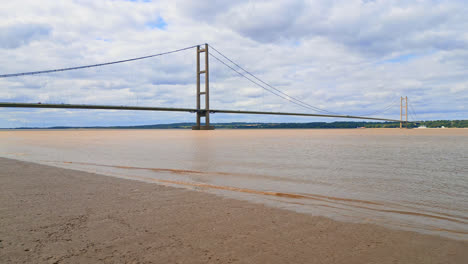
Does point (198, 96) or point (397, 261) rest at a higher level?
point (198, 96)

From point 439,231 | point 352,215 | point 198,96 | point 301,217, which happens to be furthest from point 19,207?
point 198,96

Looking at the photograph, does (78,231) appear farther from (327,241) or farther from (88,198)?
(327,241)

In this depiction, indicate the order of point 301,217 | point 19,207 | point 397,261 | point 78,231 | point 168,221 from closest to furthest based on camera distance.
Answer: point 397,261
point 78,231
point 168,221
point 301,217
point 19,207

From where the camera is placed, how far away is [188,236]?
2.23 m

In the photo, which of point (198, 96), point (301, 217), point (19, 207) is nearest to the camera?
point (301, 217)

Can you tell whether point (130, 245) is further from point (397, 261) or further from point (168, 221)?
point (397, 261)

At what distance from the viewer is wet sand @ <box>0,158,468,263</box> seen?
6.18ft

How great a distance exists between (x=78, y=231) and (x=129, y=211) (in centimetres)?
64

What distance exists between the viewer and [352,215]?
2.86m

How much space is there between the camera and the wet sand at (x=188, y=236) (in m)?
1.88

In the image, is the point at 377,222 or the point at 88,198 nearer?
the point at 377,222

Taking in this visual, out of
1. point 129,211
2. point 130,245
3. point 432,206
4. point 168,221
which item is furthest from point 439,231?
point 129,211

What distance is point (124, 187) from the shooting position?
165 inches

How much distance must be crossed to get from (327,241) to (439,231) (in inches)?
40.5
